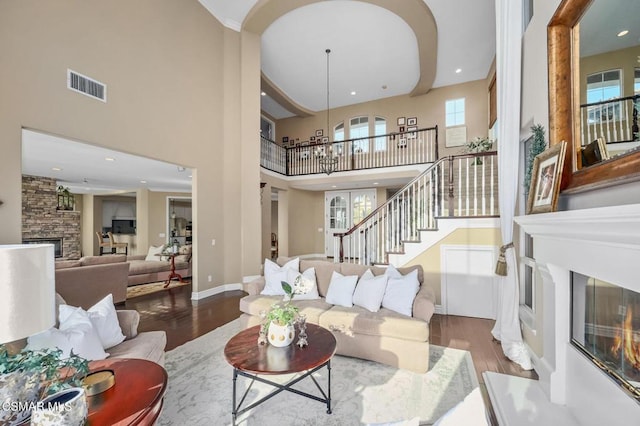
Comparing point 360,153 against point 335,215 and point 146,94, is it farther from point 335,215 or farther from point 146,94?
point 146,94

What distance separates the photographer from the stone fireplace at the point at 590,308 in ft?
4.52

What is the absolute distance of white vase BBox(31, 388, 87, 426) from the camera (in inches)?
39.8

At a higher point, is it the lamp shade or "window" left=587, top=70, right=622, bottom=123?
"window" left=587, top=70, right=622, bottom=123

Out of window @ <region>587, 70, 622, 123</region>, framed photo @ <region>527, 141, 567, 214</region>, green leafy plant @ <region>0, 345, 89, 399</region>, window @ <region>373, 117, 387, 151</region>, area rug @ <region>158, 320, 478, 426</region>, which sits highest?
window @ <region>373, 117, 387, 151</region>

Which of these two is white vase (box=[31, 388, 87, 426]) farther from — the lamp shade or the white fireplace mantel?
the white fireplace mantel

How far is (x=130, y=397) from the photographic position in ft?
4.33

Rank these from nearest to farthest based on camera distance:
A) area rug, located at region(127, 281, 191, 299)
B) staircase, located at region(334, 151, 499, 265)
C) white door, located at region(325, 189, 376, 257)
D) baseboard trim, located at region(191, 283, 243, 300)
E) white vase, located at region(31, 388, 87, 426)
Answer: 1. white vase, located at region(31, 388, 87, 426)
2. staircase, located at region(334, 151, 499, 265)
3. baseboard trim, located at region(191, 283, 243, 300)
4. area rug, located at region(127, 281, 191, 299)
5. white door, located at region(325, 189, 376, 257)

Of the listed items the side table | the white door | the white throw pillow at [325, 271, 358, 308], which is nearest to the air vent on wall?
the side table

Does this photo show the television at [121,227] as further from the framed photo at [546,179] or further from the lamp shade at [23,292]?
the framed photo at [546,179]

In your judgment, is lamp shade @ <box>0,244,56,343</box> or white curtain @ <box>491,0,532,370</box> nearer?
lamp shade @ <box>0,244,56,343</box>

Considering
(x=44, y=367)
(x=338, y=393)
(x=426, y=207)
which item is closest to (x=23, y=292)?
(x=44, y=367)

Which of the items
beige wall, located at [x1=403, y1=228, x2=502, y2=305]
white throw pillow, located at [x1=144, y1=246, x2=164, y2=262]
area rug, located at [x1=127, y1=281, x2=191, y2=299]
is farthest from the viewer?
white throw pillow, located at [x1=144, y1=246, x2=164, y2=262]

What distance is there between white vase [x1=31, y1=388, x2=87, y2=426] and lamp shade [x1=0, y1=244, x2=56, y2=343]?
0.27m

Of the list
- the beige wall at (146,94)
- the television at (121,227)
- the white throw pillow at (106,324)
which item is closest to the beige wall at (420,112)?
the beige wall at (146,94)
